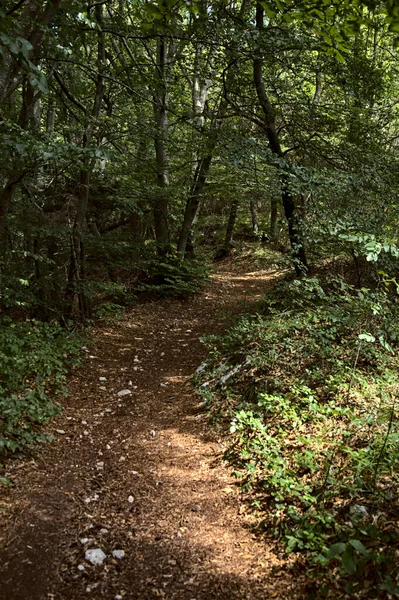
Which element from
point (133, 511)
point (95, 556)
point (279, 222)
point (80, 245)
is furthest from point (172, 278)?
point (95, 556)

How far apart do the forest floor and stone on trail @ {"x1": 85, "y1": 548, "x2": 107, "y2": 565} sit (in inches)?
1.5

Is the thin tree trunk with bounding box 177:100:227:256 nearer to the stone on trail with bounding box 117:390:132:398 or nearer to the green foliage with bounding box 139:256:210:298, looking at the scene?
the green foliage with bounding box 139:256:210:298

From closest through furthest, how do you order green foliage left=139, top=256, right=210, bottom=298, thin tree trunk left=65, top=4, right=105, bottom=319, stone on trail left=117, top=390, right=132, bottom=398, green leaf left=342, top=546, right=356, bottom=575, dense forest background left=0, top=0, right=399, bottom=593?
green leaf left=342, top=546, right=356, bottom=575, dense forest background left=0, top=0, right=399, bottom=593, stone on trail left=117, top=390, right=132, bottom=398, thin tree trunk left=65, top=4, right=105, bottom=319, green foliage left=139, top=256, right=210, bottom=298

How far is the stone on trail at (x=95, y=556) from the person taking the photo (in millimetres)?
3039

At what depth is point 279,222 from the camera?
8320 millimetres

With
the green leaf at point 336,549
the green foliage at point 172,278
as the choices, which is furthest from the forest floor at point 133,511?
the green foliage at point 172,278

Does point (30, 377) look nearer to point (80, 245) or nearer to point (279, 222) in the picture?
point (80, 245)

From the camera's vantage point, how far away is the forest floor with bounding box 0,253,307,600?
286 centimetres

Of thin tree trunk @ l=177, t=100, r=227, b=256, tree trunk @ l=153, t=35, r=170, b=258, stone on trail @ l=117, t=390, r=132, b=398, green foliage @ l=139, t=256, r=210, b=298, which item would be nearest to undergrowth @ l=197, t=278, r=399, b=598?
stone on trail @ l=117, t=390, r=132, b=398

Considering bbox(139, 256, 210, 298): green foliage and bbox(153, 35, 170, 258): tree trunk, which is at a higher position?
bbox(153, 35, 170, 258): tree trunk

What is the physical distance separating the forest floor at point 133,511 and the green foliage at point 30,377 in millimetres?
214

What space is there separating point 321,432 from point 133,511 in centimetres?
211

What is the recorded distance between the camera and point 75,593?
9.05 ft

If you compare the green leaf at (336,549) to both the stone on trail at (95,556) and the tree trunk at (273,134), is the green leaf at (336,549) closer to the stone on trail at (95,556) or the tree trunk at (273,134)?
the stone on trail at (95,556)
